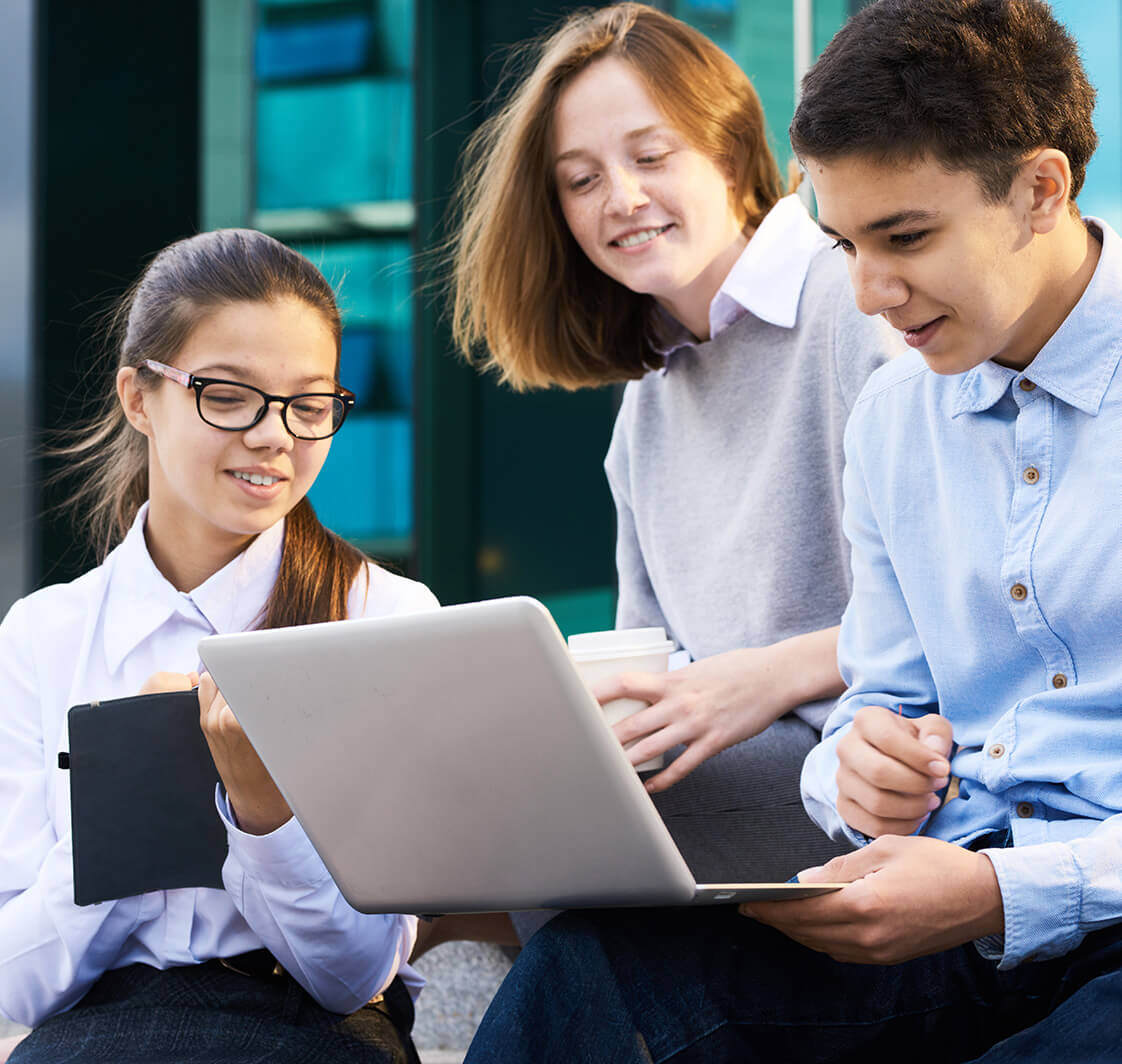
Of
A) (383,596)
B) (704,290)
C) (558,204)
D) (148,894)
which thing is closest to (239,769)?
(148,894)

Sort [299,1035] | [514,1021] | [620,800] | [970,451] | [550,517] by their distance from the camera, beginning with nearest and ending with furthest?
[620,800] < [514,1021] < [970,451] < [299,1035] < [550,517]

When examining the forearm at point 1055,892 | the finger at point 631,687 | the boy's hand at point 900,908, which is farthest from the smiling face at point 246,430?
the forearm at point 1055,892

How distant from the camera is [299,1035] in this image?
1.65 m

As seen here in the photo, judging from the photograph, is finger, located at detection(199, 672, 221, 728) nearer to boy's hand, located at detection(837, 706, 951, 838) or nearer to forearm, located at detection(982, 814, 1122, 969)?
boy's hand, located at detection(837, 706, 951, 838)

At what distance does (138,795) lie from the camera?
5.21 ft

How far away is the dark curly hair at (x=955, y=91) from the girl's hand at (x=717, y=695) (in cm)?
75

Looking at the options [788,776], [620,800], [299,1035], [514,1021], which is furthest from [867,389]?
[299,1035]

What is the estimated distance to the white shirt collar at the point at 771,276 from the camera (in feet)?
7.37

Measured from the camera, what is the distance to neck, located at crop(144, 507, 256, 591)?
199cm

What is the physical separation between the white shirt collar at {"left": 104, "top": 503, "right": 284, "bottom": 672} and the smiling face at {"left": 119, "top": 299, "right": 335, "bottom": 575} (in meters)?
0.06

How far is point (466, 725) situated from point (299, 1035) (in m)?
0.70

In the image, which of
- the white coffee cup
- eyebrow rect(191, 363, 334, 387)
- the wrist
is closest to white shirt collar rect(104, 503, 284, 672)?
eyebrow rect(191, 363, 334, 387)

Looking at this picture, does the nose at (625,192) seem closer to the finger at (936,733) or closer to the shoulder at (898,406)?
the shoulder at (898,406)

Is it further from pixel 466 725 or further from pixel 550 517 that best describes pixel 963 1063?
pixel 550 517
